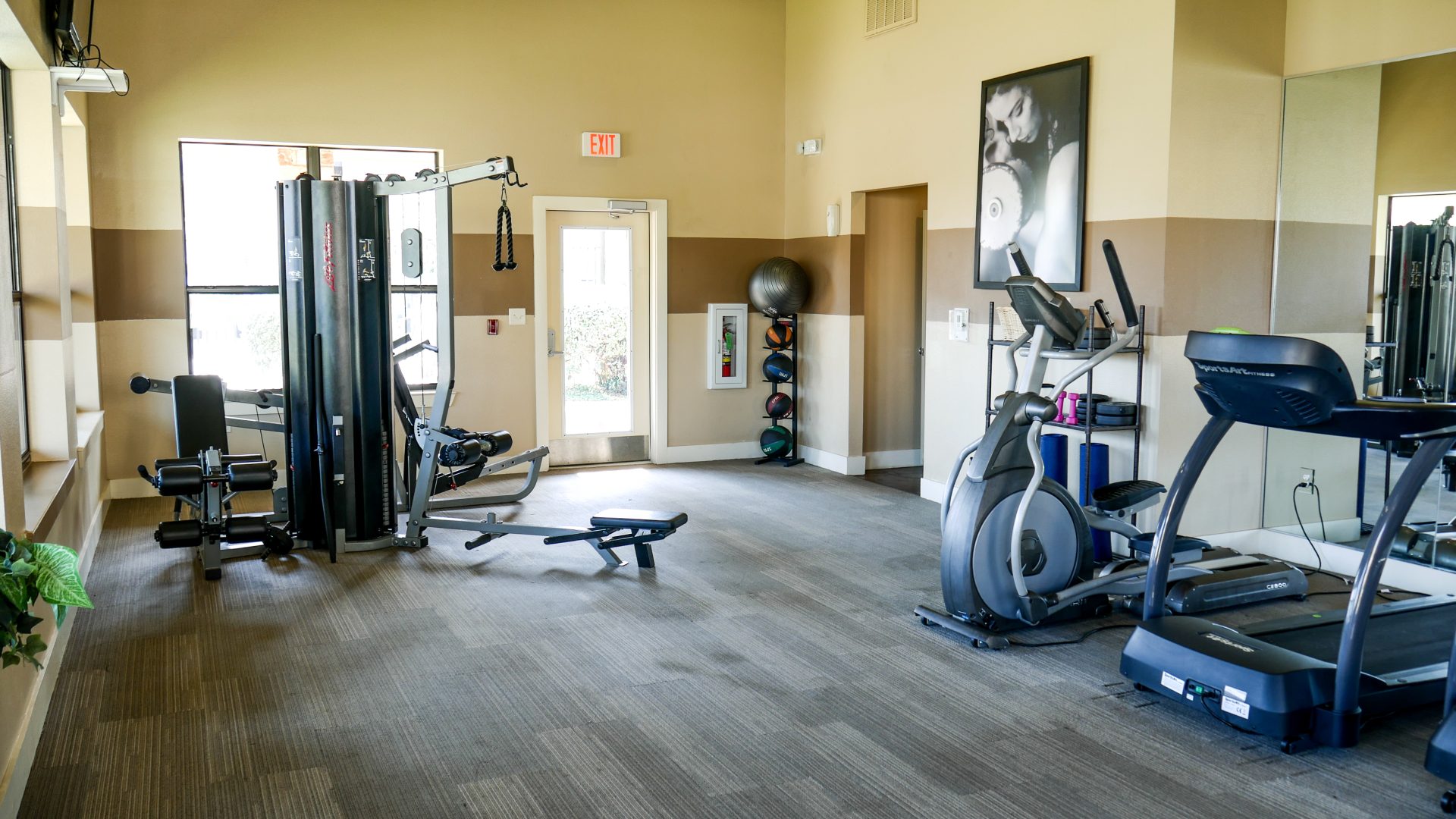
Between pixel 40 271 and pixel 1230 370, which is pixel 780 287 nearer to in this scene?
pixel 40 271

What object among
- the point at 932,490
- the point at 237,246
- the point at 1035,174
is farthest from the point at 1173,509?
the point at 237,246

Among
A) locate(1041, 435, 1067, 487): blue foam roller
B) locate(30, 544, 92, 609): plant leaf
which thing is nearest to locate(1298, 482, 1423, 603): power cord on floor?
locate(1041, 435, 1067, 487): blue foam roller

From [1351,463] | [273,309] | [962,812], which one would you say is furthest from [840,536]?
[273,309]

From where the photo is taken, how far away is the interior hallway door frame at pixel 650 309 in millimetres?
8578

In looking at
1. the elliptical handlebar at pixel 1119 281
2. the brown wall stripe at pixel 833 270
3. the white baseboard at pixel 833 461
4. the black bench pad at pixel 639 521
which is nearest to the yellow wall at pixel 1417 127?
the elliptical handlebar at pixel 1119 281

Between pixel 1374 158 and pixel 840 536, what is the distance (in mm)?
3490

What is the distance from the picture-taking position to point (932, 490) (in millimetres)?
7684

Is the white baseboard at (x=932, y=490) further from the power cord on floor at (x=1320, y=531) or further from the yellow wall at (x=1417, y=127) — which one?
the yellow wall at (x=1417, y=127)

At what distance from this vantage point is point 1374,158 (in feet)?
18.7

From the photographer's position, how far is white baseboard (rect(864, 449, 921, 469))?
29.1 feet

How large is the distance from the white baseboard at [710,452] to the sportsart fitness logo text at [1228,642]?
567cm

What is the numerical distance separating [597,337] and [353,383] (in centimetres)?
309

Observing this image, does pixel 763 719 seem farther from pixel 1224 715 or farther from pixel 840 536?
pixel 840 536

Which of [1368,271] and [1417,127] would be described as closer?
[1417,127]
